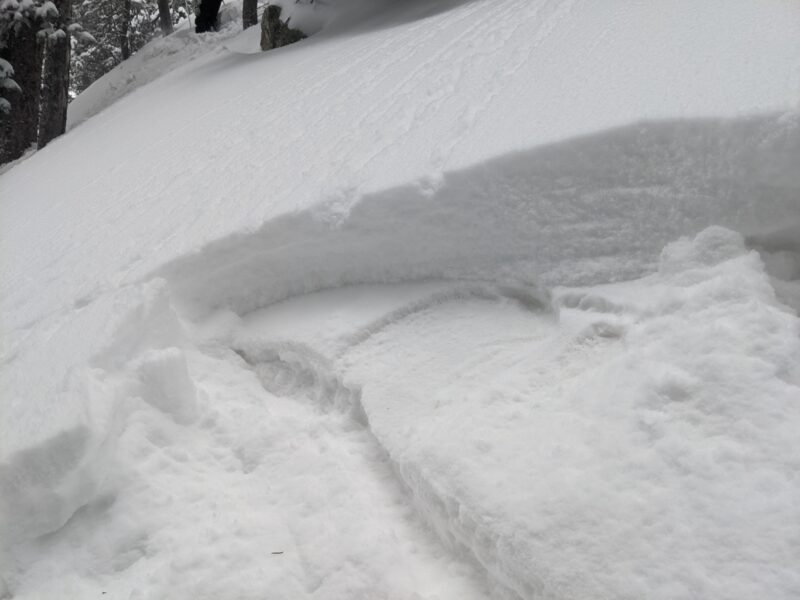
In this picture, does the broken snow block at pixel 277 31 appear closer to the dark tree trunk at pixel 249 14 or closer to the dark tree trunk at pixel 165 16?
the dark tree trunk at pixel 249 14

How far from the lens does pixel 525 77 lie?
341 cm

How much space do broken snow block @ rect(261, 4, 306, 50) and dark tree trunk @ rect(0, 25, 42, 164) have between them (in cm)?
294

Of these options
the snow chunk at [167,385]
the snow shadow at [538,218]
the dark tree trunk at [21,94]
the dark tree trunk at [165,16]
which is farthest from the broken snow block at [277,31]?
the dark tree trunk at [165,16]

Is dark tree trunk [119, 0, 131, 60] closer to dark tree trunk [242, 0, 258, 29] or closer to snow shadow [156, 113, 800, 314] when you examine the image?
dark tree trunk [242, 0, 258, 29]

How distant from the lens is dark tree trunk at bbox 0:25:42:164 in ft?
26.5

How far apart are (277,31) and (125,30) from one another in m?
11.9

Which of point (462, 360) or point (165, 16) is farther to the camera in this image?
point (165, 16)

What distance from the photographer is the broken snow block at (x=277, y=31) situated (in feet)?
27.2

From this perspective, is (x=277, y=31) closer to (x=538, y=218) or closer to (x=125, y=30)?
(x=538, y=218)

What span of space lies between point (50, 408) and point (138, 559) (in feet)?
1.97

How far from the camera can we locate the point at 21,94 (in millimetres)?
8203

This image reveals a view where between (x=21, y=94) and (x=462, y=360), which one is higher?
(x=21, y=94)

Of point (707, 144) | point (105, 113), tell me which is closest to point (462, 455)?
point (707, 144)

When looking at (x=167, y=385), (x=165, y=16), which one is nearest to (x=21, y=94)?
(x=167, y=385)
